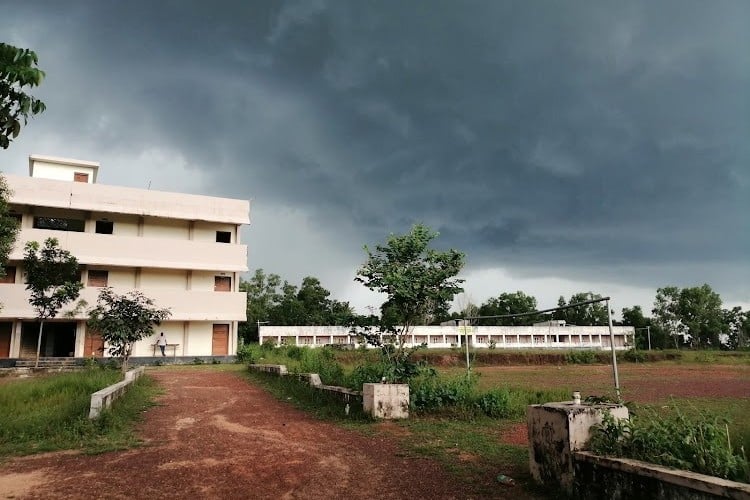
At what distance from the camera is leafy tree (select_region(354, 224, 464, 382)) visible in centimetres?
1084

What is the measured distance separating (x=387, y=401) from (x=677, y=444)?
5886 mm

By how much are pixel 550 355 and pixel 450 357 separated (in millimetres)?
9985

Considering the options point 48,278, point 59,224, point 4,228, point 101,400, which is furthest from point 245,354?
point 101,400

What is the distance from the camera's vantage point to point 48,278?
24188mm

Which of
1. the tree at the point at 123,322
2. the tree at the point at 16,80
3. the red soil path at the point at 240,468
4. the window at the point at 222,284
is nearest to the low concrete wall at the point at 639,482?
the red soil path at the point at 240,468

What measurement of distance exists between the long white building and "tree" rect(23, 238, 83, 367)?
5312 mm

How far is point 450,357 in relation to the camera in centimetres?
4012

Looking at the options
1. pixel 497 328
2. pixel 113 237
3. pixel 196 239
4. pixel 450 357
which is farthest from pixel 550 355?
pixel 113 237

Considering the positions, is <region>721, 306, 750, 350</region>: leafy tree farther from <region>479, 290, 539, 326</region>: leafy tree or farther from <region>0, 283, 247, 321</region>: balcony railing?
<region>0, 283, 247, 321</region>: balcony railing

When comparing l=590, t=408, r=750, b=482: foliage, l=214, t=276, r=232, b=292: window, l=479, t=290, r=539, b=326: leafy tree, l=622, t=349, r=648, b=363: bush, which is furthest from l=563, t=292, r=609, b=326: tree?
l=590, t=408, r=750, b=482: foliage

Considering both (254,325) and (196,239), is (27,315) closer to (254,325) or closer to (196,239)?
(196,239)

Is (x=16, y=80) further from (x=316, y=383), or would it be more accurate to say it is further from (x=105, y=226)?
(x=105, y=226)

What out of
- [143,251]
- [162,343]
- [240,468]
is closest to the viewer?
[240,468]

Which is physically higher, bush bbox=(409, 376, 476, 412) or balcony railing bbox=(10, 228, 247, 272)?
balcony railing bbox=(10, 228, 247, 272)
